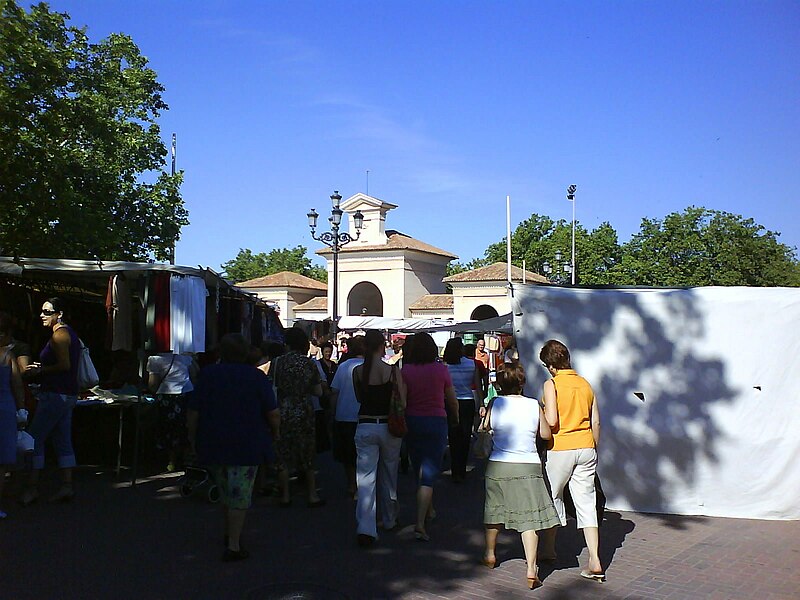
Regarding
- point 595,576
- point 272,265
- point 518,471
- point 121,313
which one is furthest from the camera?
point 272,265

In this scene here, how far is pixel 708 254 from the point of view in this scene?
60.5 m

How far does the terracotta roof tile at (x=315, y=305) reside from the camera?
53.6 m

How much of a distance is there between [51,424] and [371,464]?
11.9 feet

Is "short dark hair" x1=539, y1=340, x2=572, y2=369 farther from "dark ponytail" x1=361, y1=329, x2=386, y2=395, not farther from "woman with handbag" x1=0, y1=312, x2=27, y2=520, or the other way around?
"woman with handbag" x1=0, y1=312, x2=27, y2=520

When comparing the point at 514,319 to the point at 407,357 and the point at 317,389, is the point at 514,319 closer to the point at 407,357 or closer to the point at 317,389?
the point at 407,357

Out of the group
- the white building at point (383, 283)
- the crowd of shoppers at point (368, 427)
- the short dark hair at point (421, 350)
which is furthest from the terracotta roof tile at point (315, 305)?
the short dark hair at point (421, 350)

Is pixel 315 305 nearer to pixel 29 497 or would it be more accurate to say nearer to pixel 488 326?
pixel 488 326

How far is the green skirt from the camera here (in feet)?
17.8

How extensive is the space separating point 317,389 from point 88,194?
63.1 ft

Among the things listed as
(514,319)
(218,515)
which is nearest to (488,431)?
(514,319)

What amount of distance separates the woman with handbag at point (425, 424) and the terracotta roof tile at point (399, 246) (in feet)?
150

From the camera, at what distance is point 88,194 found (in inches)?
952

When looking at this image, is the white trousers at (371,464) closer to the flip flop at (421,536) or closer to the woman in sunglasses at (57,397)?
the flip flop at (421,536)

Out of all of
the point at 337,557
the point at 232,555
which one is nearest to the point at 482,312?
the point at 337,557
